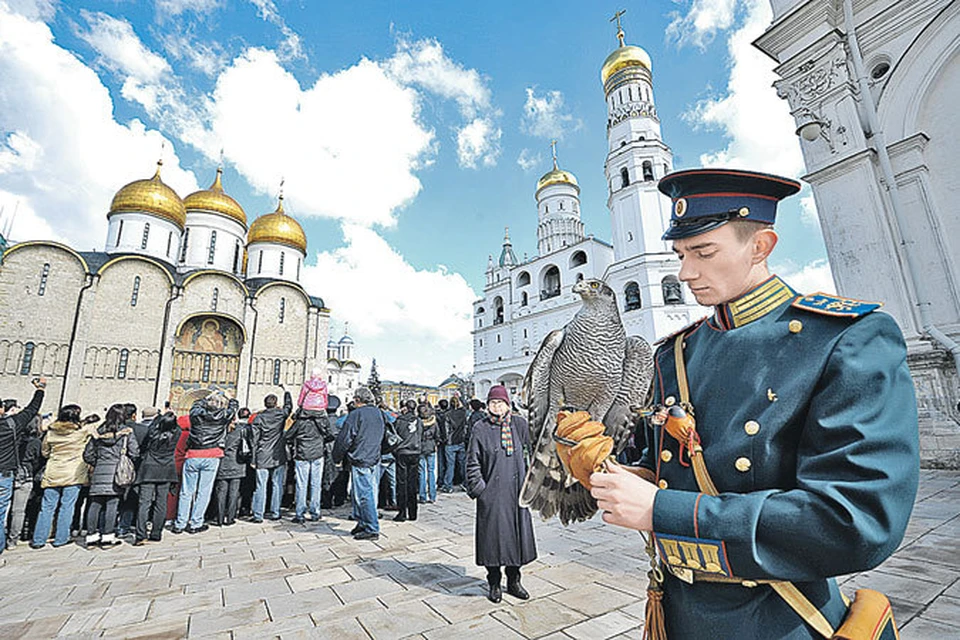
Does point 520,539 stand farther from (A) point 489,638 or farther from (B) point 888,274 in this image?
(B) point 888,274

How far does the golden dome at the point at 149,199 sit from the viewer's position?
24188 mm

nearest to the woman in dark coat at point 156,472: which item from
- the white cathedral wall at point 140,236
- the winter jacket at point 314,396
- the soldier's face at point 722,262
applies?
the winter jacket at point 314,396

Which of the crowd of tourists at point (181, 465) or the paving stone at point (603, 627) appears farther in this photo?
the crowd of tourists at point (181, 465)

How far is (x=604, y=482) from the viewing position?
→ 1.09m

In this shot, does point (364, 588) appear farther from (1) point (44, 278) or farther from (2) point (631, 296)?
(2) point (631, 296)

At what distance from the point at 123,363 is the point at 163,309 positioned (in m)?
3.23

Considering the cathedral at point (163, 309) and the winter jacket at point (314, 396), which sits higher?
the cathedral at point (163, 309)

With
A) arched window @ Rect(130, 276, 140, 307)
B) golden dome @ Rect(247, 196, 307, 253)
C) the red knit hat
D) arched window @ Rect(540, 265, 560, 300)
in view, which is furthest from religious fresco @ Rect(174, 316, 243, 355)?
arched window @ Rect(540, 265, 560, 300)

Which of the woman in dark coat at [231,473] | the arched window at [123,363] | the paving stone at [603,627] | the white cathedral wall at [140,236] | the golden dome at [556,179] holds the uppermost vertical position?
the golden dome at [556,179]

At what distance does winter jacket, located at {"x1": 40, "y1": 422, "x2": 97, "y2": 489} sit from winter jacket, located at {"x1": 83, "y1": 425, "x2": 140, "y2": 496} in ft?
0.72

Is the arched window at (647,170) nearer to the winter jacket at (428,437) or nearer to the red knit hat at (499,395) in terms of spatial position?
the winter jacket at (428,437)

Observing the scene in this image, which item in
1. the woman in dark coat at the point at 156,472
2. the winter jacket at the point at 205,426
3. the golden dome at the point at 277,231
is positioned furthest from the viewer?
the golden dome at the point at 277,231

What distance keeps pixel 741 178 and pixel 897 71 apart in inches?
420

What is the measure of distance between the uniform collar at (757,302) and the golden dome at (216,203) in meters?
32.5
